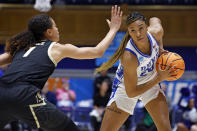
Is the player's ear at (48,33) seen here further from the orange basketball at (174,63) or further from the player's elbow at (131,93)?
the orange basketball at (174,63)

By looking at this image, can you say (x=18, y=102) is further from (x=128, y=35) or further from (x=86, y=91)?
(x=86, y=91)

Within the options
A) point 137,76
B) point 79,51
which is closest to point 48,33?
point 79,51

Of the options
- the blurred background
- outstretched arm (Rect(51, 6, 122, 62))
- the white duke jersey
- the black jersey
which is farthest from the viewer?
the blurred background

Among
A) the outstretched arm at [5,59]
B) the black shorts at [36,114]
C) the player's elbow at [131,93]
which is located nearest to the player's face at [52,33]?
the outstretched arm at [5,59]

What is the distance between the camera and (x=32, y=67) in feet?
12.0

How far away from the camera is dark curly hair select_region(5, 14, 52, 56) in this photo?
3914mm

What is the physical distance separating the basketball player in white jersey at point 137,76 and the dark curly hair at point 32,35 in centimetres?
103

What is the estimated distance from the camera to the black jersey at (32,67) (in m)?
3.62

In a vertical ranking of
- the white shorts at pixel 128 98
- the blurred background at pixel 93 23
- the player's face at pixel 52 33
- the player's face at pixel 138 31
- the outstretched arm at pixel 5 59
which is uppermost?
the player's face at pixel 52 33

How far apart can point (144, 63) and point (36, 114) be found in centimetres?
162

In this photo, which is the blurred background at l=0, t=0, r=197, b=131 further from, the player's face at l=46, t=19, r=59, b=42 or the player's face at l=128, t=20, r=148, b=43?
the player's face at l=46, t=19, r=59, b=42

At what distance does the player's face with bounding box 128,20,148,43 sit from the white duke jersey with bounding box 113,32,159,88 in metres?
0.11

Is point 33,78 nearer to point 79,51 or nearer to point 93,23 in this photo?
point 79,51

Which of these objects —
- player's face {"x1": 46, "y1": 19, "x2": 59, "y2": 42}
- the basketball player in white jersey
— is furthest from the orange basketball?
player's face {"x1": 46, "y1": 19, "x2": 59, "y2": 42}
